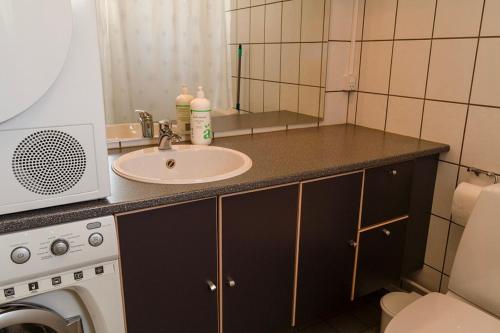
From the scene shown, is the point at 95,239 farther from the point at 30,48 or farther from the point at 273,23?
the point at 273,23

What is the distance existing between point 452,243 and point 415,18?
0.94 meters

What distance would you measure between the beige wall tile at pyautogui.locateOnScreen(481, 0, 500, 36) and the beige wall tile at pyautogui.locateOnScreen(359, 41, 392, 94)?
0.40 m

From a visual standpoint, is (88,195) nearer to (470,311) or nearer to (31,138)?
(31,138)

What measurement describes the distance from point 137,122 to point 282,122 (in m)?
0.67

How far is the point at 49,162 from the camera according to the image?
2.92 ft

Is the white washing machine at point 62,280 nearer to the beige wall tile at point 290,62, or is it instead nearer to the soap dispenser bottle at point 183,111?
the soap dispenser bottle at point 183,111

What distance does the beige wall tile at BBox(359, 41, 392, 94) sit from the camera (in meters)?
1.79

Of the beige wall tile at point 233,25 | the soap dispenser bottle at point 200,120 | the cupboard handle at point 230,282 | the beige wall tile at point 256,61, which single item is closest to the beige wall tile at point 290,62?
the beige wall tile at point 256,61

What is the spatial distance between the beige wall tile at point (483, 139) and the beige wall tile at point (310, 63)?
2.23 ft

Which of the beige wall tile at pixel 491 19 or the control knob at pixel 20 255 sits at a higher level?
the beige wall tile at pixel 491 19

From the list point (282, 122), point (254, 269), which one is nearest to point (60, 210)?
point (254, 269)

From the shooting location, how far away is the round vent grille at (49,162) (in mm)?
855

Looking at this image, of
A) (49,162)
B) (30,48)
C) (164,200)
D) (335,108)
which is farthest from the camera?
(335,108)

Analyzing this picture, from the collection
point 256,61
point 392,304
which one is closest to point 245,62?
point 256,61
